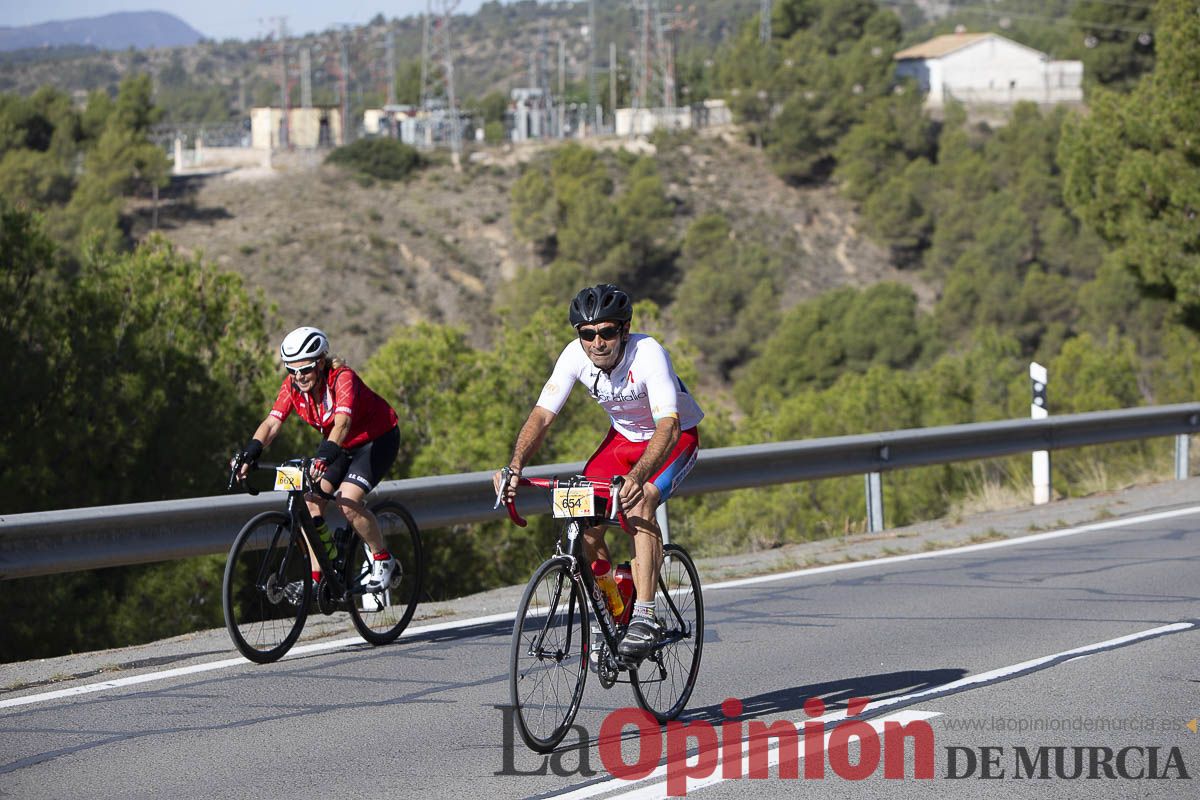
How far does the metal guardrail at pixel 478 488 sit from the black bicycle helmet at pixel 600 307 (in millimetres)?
3249

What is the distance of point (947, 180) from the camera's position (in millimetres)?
78875

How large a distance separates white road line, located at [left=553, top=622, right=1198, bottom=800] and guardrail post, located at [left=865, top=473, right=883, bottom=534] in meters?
4.79

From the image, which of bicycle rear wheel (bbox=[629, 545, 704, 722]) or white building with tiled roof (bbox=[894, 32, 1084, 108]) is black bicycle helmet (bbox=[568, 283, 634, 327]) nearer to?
bicycle rear wheel (bbox=[629, 545, 704, 722])

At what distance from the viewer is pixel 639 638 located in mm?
6164

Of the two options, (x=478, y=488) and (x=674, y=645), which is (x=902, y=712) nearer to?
(x=674, y=645)

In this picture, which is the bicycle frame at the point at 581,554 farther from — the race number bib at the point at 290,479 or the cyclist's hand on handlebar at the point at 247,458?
the cyclist's hand on handlebar at the point at 247,458

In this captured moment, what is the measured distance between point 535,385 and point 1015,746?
2308cm

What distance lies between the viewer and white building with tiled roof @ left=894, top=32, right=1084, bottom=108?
108812 mm

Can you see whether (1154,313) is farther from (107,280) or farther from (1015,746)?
(1015,746)

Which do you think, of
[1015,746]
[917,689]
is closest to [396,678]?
[917,689]

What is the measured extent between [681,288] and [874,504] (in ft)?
194

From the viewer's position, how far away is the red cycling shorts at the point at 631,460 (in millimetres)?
6457

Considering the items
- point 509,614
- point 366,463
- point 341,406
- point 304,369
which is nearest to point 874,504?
point 509,614

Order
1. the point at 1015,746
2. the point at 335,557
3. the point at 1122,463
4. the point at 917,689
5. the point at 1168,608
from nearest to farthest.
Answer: the point at 1015,746
the point at 917,689
the point at 335,557
the point at 1168,608
the point at 1122,463
